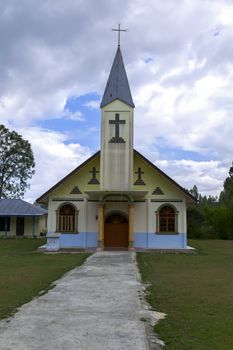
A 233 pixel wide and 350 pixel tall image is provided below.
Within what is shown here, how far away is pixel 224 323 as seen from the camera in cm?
776

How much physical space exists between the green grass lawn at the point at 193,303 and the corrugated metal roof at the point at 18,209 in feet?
87.6

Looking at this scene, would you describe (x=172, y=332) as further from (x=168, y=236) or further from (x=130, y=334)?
(x=168, y=236)

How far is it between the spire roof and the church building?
60 mm

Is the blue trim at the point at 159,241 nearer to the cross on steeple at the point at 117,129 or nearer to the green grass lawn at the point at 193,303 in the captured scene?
the cross on steeple at the point at 117,129

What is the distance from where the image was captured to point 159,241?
87.6 feet

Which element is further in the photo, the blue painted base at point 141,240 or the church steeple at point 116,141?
the blue painted base at point 141,240

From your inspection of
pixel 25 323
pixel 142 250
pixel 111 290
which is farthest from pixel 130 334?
pixel 142 250

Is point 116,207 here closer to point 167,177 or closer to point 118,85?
point 167,177

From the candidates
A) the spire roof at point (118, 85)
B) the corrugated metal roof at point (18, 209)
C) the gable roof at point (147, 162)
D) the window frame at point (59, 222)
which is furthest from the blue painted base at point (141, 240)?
the corrugated metal roof at point (18, 209)

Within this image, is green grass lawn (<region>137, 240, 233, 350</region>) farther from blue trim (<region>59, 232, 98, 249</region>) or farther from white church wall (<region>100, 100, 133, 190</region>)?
blue trim (<region>59, 232, 98, 249</region>)

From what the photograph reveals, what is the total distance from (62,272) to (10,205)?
1236 inches

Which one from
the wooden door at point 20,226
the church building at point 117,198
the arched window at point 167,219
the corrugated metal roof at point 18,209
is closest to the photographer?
the church building at point 117,198

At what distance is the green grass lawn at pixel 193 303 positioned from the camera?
22.0 feet

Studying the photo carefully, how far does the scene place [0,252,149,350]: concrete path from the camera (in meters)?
6.29
